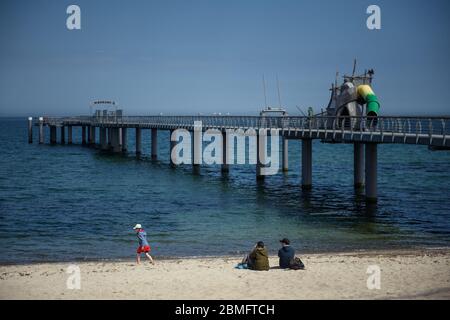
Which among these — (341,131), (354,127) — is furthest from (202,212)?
(354,127)

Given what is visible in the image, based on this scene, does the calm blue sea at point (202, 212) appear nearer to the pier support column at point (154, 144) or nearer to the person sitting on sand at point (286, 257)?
the person sitting on sand at point (286, 257)

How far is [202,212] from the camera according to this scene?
32625 millimetres

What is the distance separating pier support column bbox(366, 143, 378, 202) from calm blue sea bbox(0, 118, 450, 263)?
2.51ft

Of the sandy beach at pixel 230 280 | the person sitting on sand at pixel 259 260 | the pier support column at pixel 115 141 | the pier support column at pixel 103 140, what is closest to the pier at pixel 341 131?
the pier support column at pixel 115 141

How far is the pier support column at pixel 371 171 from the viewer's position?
34125 mm

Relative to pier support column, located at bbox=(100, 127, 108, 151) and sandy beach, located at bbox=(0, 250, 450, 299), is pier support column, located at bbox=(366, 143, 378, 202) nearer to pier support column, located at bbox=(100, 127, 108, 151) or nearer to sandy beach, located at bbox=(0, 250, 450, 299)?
sandy beach, located at bbox=(0, 250, 450, 299)

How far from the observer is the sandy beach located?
51.4ft

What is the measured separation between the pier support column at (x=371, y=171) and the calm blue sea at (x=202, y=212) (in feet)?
2.51

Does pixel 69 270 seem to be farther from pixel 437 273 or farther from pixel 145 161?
pixel 145 161

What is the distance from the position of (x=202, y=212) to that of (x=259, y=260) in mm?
14784

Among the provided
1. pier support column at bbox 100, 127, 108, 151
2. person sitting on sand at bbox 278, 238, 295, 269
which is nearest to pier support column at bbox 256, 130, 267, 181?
person sitting on sand at bbox 278, 238, 295, 269

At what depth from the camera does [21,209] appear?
34281 mm

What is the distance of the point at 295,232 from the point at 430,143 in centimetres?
673

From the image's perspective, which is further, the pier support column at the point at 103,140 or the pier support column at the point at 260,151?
the pier support column at the point at 103,140
